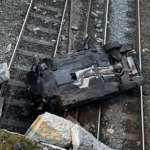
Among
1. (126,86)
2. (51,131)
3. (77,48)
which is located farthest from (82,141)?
(77,48)

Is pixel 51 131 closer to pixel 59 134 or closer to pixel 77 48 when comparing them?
pixel 59 134

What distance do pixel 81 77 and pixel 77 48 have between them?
2129mm

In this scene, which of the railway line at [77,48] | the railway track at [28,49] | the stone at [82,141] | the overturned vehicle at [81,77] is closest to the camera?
the stone at [82,141]

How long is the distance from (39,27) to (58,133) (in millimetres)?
4681

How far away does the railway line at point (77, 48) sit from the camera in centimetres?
705

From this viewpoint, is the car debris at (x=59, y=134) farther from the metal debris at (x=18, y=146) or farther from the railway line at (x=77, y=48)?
the railway line at (x=77, y=48)

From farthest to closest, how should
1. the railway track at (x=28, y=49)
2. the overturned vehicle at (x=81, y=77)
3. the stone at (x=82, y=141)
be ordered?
the railway track at (x=28, y=49) → the overturned vehicle at (x=81, y=77) → the stone at (x=82, y=141)

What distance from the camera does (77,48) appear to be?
8547 mm

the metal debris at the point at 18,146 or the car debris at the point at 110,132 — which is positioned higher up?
the metal debris at the point at 18,146

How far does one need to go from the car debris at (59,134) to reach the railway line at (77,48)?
4.52ft

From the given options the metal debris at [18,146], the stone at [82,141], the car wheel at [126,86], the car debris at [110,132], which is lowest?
the car debris at [110,132]

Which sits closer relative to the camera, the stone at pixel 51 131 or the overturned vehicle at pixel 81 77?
the stone at pixel 51 131

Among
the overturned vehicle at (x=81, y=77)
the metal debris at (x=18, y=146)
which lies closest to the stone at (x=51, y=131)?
the metal debris at (x=18, y=146)

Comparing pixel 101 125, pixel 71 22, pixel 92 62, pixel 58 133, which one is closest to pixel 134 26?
pixel 71 22
